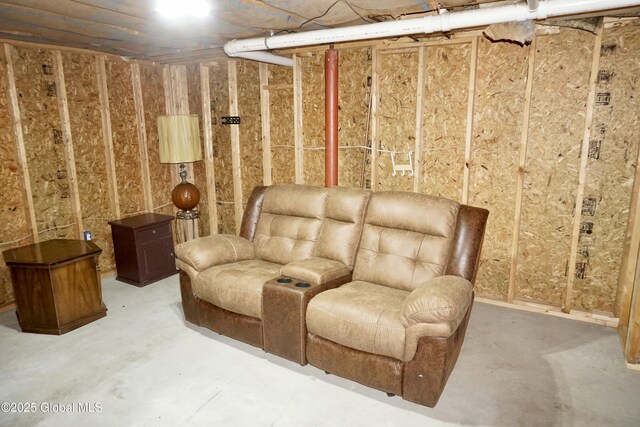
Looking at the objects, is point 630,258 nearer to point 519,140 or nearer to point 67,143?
point 519,140

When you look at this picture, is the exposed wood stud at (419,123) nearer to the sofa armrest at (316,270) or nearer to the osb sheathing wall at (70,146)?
the sofa armrest at (316,270)

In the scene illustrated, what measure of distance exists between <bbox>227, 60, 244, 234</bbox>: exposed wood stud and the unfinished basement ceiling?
21.7 inches

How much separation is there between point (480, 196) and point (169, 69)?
3.85 metres

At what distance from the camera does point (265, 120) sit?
4.41 meters

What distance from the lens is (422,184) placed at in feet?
12.3

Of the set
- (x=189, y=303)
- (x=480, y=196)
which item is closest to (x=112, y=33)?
(x=189, y=303)

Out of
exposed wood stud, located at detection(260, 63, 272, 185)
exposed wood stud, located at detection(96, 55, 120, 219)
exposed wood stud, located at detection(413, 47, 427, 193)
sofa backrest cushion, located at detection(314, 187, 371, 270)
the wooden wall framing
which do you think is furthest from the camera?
exposed wood stud, located at detection(260, 63, 272, 185)

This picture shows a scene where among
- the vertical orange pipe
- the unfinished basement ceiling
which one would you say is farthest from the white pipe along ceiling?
the vertical orange pipe

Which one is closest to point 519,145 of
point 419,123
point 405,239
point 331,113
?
point 419,123

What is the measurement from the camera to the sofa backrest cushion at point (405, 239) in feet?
8.55

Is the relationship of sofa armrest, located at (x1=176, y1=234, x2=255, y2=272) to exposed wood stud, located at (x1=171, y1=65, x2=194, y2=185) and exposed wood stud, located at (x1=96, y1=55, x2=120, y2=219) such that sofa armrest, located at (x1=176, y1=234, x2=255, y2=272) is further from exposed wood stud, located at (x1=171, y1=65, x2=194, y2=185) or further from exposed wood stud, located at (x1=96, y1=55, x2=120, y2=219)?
exposed wood stud, located at (x1=171, y1=65, x2=194, y2=185)

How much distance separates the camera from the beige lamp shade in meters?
4.05

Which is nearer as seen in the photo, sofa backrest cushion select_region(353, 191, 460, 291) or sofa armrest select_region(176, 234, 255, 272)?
sofa backrest cushion select_region(353, 191, 460, 291)

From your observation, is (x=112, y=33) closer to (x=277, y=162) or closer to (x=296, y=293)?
(x=277, y=162)
